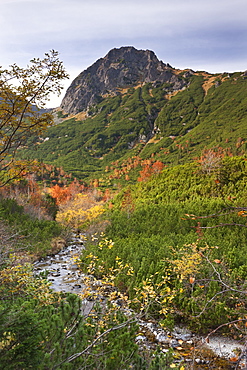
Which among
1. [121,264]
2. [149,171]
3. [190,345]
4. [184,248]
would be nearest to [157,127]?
[149,171]

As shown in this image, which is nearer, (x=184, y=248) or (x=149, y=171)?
(x=184, y=248)

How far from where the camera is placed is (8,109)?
5.79 m

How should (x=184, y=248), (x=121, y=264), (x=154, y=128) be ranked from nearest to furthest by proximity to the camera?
(x=121, y=264) < (x=184, y=248) < (x=154, y=128)

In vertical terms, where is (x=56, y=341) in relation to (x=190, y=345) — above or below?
above

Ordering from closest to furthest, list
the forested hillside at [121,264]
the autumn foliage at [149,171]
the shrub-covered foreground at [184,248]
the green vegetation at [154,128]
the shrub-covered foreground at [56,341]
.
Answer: the shrub-covered foreground at [56,341] → the forested hillside at [121,264] → the shrub-covered foreground at [184,248] → the autumn foliage at [149,171] → the green vegetation at [154,128]

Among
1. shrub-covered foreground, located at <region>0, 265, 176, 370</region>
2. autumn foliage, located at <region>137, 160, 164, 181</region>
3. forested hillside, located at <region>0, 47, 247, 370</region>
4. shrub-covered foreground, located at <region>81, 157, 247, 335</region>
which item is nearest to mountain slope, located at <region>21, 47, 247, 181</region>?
autumn foliage, located at <region>137, 160, 164, 181</region>

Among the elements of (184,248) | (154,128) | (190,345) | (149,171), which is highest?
(154,128)

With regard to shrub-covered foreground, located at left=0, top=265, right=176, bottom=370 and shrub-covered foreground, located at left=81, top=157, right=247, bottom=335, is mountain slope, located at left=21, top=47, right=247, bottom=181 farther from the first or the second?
shrub-covered foreground, located at left=0, top=265, right=176, bottom=370

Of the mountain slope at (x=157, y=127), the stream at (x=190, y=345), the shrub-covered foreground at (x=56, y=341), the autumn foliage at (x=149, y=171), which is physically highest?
the mountain slope at (x=157, y=127)

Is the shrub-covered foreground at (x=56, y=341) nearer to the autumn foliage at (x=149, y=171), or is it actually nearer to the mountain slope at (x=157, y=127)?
the autumn foliage at (x=149, y=171)

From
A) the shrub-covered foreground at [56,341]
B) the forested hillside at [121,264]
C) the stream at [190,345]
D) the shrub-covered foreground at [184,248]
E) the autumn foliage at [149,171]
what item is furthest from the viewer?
the autumn foliage at [149,171]

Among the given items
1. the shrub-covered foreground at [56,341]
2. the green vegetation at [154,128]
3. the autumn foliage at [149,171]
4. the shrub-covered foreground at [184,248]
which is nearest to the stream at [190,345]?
the shrub-covered foreground at [184,248]

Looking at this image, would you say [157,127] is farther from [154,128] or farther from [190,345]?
[190,345]

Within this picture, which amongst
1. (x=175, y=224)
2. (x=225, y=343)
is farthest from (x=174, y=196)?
(x=225, y=343)
